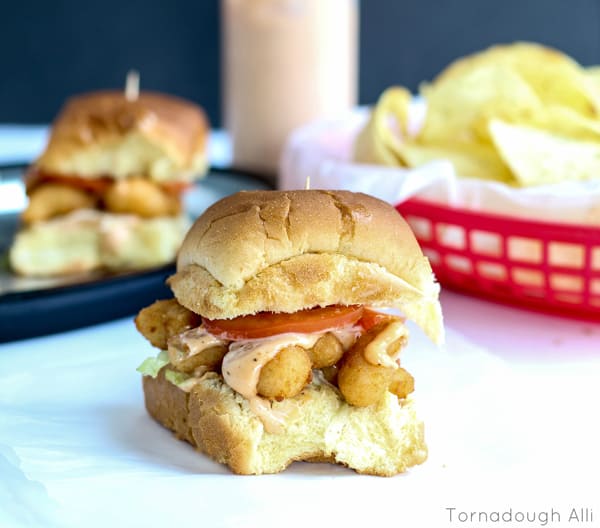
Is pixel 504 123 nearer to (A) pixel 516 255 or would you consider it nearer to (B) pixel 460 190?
(B) pixel 460 190

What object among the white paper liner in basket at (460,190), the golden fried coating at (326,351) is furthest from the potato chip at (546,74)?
the golden fried coating at (326,351)

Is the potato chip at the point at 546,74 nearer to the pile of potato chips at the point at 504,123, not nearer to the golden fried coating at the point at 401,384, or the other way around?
the pile of potato chips at the point at 504,123

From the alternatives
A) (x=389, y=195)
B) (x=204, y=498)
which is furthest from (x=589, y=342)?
(x=204, y=498)

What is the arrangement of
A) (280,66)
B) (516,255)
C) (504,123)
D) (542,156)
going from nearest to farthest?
(516,255), (542,156), (504,123), (280,66)

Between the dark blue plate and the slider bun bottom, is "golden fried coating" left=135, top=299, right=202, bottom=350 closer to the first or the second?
the slider bun bottom

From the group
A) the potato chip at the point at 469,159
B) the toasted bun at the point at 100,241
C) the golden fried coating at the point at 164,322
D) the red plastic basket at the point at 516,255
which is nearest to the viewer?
the golden fried coating at the point at 164,322

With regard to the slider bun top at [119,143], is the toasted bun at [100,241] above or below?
below

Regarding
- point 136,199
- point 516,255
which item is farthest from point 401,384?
point 136,199
